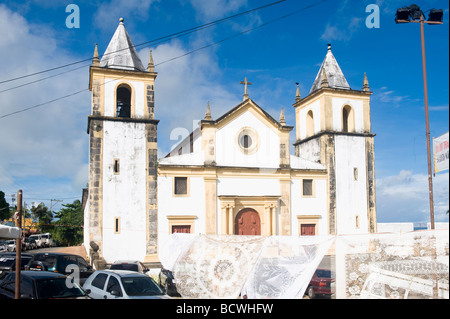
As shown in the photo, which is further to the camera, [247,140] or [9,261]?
[247,140]

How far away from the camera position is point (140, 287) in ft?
38.2

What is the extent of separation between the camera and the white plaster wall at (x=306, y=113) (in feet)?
97.6

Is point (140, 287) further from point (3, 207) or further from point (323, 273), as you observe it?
point (3, 207)

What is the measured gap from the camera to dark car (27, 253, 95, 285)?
17.9 metres

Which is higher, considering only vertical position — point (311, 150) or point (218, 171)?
point (311, 150)

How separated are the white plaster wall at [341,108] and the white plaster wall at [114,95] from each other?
1298cm

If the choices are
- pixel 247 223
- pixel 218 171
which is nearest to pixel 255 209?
pixel 247 223

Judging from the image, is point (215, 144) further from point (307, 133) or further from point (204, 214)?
point (307, 133)

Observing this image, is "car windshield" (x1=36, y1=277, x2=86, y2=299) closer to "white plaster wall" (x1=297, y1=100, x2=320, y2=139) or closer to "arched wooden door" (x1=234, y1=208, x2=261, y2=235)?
"arched wooden door" (x1=234, y1=208, x2=261, y2=235)

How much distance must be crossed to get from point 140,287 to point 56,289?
2.33 meters

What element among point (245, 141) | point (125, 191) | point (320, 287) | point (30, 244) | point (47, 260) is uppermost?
point (245, 141)

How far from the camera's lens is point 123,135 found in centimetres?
2489
